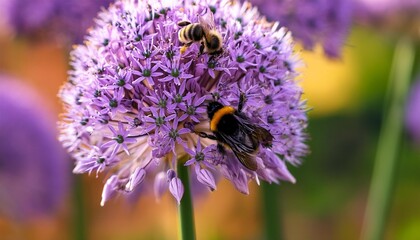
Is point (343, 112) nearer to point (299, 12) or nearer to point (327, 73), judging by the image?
point (327, 73)

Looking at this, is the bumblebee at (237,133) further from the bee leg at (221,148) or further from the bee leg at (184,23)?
the bee leg at (184,23)

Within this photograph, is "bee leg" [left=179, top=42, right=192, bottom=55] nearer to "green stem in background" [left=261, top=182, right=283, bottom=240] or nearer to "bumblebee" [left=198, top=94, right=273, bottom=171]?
"bumblebee" [left=198, top=94, right=273, bottom=171]

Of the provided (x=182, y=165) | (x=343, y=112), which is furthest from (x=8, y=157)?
(x=343, y=112)

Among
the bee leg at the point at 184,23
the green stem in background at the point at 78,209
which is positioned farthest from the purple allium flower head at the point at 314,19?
the green stem in background at the point at 78,209

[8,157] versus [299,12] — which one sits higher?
[299,12]

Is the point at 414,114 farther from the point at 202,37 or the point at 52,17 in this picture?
the point at 202,37

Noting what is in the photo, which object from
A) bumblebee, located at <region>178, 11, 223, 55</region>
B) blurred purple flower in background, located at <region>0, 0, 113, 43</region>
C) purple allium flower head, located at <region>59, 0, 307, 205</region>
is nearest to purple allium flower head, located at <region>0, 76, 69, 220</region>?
blurred purple flower in background, located at <region>0, 0, 113, 43</region>
